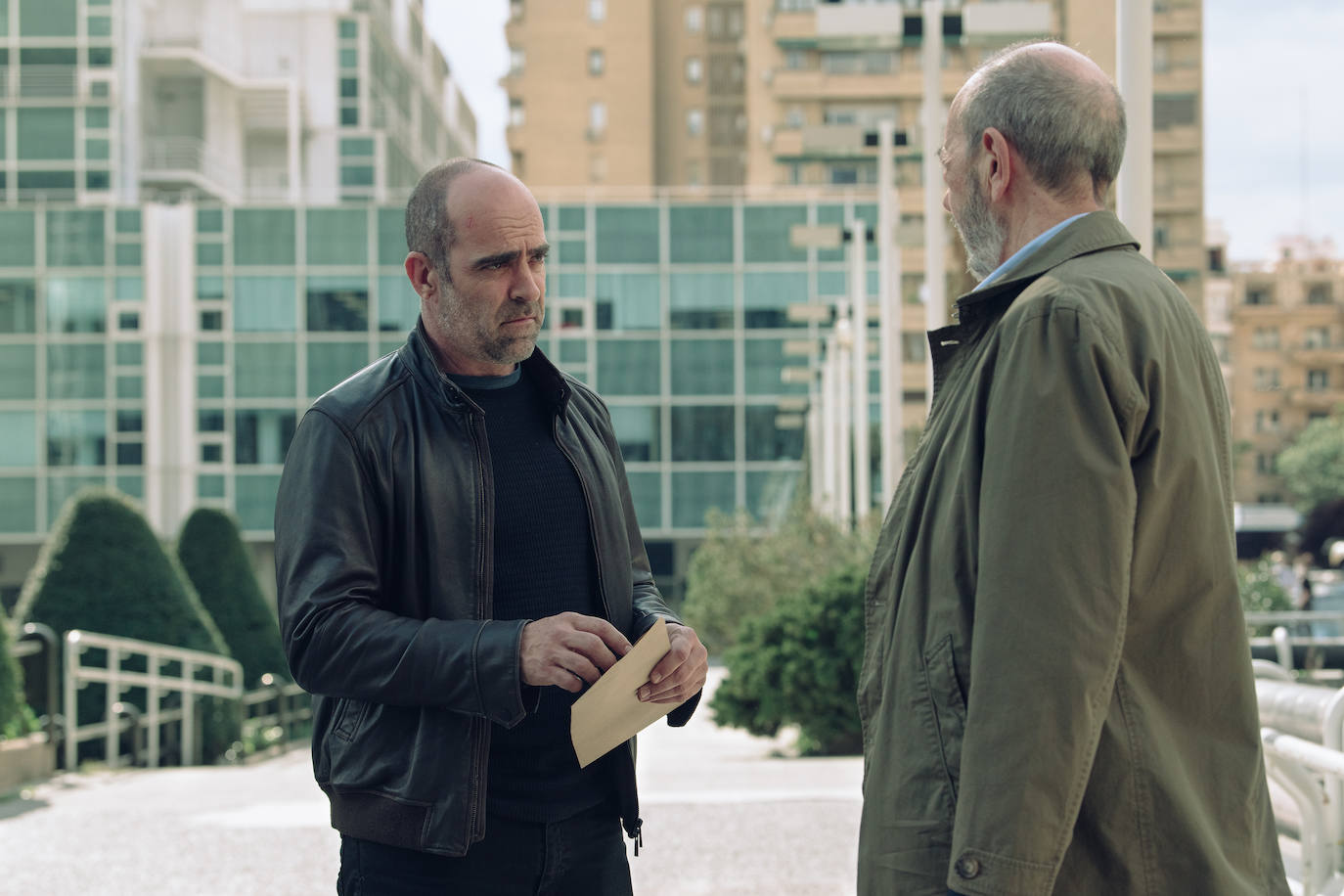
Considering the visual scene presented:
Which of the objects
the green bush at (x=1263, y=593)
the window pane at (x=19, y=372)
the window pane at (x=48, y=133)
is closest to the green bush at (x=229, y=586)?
the green bush at (x=1263, y=593)

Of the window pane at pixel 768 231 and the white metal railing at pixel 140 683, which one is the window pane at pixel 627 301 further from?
the white metal railing at pixel 140 683

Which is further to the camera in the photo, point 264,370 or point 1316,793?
point 264,370

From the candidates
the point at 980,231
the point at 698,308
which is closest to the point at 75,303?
the point at 698,308

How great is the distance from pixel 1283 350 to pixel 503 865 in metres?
117

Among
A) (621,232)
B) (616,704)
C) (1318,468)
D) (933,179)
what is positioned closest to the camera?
(616,704)

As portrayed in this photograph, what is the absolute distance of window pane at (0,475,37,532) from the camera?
4572 centimetres

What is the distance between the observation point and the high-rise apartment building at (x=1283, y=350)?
368ft

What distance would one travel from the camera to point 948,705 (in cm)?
242

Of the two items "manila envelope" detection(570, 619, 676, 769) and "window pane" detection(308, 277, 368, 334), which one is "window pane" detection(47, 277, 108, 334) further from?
"manila envelope" detection(570, 619, 676, 769)

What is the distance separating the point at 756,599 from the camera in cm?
2161

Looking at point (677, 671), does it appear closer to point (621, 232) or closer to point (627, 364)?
point (627, 364)

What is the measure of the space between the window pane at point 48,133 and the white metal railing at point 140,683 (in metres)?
43.5

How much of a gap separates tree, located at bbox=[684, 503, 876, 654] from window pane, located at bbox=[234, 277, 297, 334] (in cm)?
1902

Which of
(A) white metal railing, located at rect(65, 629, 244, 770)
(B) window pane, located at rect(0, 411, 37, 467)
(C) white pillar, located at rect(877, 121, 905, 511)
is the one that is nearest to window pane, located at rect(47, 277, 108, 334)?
(B) window pane, located at rect(0, 411, 37, 467)
